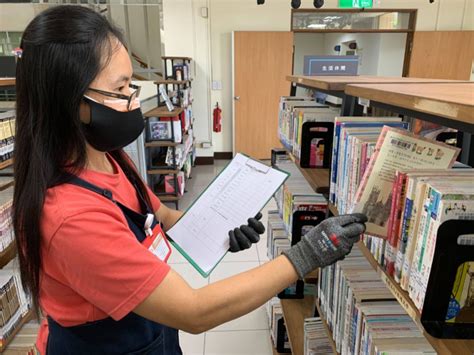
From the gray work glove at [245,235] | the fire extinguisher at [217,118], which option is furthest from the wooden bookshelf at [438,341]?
the fire extinguisher at [217,118]

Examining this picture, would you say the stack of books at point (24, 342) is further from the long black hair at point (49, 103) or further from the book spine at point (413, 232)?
the book spine at point (413, 232)

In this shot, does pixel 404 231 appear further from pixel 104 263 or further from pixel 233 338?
pixel 233 338

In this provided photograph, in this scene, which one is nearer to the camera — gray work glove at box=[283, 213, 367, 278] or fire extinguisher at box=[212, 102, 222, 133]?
gray work glove at box=[283, 213, 367, 278]

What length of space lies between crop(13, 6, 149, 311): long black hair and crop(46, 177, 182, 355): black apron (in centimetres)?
14

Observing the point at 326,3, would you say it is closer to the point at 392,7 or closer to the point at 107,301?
the point at 392,7

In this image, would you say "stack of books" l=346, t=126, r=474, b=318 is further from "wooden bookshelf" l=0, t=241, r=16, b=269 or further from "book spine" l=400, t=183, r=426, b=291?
"wooden bookshelf" l=0, t=241, r=16, b=269

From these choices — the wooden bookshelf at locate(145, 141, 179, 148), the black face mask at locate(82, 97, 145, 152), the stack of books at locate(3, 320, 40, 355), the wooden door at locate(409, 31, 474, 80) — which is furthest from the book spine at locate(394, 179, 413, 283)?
the wooden door at locate(409, 31, 474, 80)

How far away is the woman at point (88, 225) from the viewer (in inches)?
31.2

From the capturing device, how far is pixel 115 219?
Answer: 85 centimetres

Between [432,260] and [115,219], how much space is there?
2.19 ft

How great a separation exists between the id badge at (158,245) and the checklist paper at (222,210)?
0.32ft

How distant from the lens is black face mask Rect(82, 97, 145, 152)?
0.96 meters

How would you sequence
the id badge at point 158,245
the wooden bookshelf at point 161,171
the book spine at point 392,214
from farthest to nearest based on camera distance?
the wooden bookshelf at point 161,171 < the id badge at point 158,245 < the book spine at point 392,214

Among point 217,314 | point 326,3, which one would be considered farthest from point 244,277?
point 326,3
